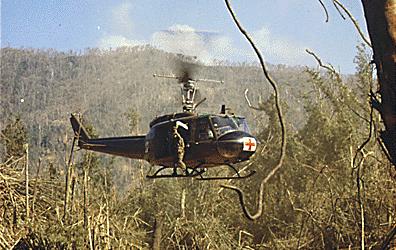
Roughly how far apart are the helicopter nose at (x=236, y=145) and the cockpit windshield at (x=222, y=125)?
0.17 m

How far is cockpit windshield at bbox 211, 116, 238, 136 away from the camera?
7547 millimetres

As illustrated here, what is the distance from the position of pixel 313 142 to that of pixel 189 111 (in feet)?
54.4

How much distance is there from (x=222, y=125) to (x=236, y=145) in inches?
21.0

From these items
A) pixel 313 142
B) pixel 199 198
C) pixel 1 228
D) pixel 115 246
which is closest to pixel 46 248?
pixel 1 228

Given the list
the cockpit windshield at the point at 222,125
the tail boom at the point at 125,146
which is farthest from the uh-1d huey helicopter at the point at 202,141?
the tail boom at the point at 125,146

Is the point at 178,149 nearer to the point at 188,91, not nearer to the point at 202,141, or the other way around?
the point at 202,141

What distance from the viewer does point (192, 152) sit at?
7.75 meters

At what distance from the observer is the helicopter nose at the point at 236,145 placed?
733 centimetres

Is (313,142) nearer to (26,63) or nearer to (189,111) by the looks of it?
(189,111)

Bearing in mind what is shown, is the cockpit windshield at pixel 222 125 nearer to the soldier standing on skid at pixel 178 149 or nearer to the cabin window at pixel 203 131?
the cabin window at pixel 203 131

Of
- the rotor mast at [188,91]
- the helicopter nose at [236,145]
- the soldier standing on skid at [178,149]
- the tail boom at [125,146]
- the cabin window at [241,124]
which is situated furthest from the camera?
the tail boom at [125,146]

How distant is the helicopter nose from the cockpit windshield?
0.17 metres

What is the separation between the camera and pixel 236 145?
732cm

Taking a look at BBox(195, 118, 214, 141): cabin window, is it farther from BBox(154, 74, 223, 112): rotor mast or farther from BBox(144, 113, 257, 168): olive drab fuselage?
BBox(154, 74, 223, 112): rotor mast
